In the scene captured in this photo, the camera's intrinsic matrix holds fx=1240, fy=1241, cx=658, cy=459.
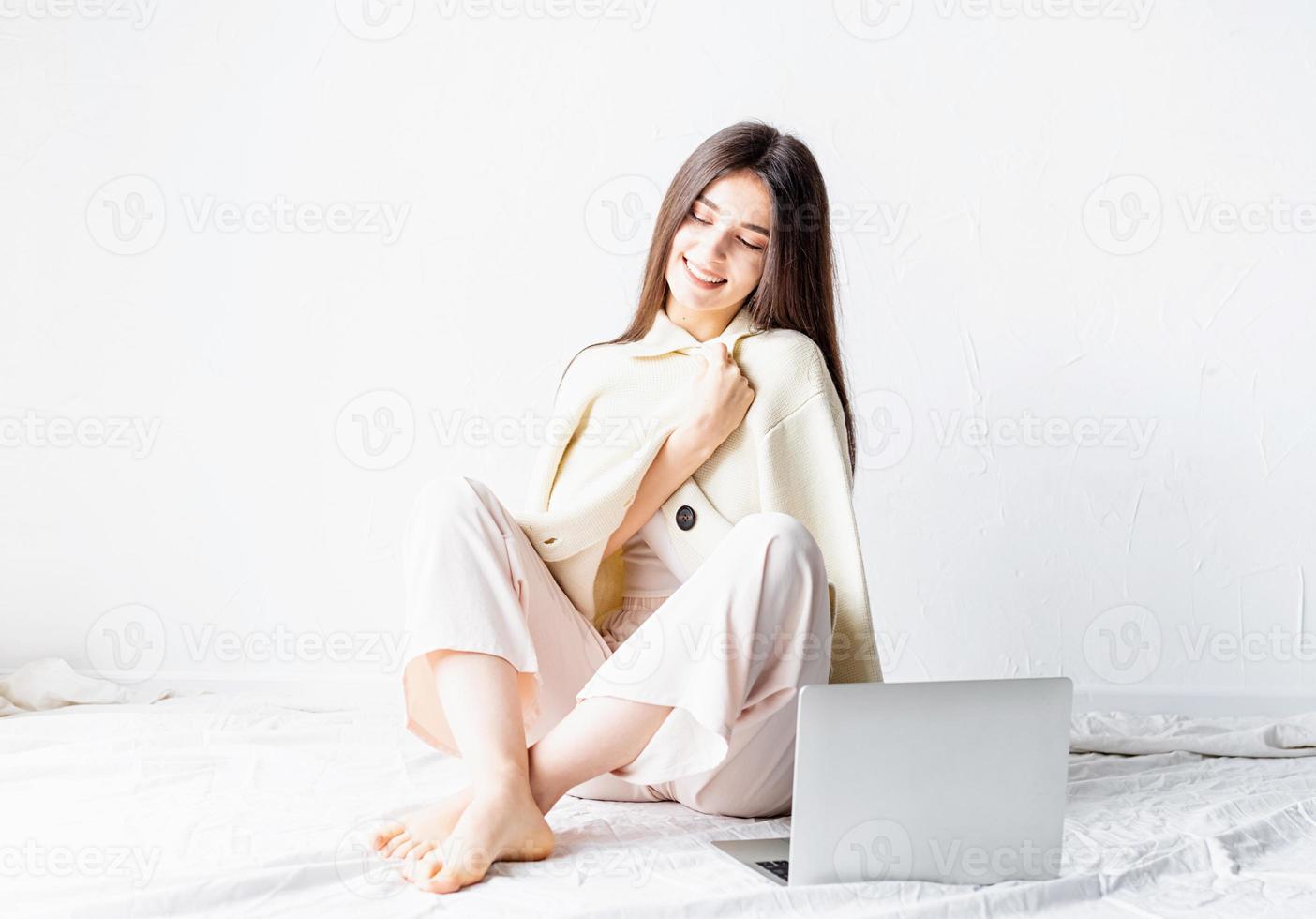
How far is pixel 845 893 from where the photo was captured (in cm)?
96

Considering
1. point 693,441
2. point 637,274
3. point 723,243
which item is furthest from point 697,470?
point 637,274

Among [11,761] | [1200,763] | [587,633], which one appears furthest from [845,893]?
[11,761]

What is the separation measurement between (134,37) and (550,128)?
2.22ft

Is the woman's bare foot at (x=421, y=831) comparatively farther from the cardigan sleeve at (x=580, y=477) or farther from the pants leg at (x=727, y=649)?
the cardigan sleeve at (x=580, y=477)

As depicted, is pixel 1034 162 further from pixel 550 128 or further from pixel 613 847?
pixel 613 847

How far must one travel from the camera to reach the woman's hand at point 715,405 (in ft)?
4.30

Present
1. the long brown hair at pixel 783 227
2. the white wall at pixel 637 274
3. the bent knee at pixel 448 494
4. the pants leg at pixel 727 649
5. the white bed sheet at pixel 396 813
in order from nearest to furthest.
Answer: the white bed sheet at pixel 396 813, the pants leg at pixel 727 649, the bent knee at pixel 448 494, the long brown hair at pixel 783 227, the white wall at pixel 637 274

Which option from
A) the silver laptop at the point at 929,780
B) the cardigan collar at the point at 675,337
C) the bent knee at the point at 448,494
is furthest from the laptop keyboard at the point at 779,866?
the cardigan collar at the point at 675,337

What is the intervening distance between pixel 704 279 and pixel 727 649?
0.49m

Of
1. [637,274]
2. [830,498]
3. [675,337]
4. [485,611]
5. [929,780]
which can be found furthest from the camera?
[637,274]

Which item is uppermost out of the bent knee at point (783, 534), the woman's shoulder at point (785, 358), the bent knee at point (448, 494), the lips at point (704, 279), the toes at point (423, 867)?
the lips at point (704, 279)

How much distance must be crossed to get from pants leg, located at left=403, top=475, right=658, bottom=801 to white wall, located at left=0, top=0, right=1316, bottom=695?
A: 71 centimetres

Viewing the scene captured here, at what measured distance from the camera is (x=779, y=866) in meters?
1.04

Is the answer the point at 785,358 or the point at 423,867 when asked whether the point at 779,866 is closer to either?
the point at 423,867
